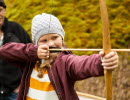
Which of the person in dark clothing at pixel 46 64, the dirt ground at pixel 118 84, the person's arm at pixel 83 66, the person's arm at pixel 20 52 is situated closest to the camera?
the person's arm at pixel 83 66

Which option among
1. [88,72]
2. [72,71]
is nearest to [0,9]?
[72,71]

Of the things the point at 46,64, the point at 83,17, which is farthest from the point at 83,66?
the point at 83,17

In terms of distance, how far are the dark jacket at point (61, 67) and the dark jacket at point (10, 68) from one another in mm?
471

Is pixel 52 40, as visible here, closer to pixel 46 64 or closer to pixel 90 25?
pixel 46 64

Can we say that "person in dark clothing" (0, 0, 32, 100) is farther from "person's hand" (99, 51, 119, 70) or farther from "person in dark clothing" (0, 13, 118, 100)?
"person's hand" (99, 51, 119, 70)

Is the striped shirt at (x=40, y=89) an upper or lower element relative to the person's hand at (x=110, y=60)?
lower

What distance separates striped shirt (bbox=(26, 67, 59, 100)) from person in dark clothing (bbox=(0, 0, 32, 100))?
2.05 feet

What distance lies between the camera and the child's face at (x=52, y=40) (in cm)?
144

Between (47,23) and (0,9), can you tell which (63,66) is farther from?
(0,9)

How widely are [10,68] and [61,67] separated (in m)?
0.82

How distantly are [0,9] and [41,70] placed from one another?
31.4 inches

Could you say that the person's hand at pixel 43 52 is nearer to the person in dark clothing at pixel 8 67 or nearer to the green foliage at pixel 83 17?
the person in dark clothing at pixel 8 67

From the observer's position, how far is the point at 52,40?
1.46 metres

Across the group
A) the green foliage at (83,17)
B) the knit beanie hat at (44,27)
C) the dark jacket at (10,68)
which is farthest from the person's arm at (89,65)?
the green foliage at (83,17)
